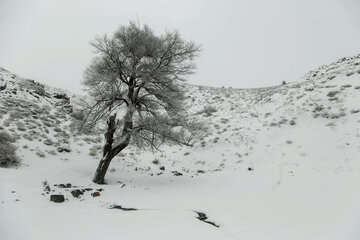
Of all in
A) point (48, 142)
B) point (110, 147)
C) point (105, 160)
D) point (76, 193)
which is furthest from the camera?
point (48, 142)

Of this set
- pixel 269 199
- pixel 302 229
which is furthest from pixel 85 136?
pixel 302 229

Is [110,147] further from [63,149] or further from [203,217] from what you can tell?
[203,217]

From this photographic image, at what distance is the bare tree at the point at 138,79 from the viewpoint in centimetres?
1121

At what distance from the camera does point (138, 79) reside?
1171 centimetres

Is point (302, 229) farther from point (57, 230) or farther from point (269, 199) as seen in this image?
point (57, 230)

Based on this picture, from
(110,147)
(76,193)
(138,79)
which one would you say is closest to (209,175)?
(110,147)

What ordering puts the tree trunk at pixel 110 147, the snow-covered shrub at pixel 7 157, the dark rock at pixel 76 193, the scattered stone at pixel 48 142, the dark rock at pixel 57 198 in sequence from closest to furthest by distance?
the dark rock at pixel 57 198 → the dark rock at pixel 76 193 → the snow-covered shrub at pixel 7 157 → the tree trunk at pixel 110 147 → the scattered stone at pixel 48 142

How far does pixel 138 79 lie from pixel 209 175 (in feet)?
21.0

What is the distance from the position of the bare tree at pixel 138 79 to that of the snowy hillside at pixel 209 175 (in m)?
2.31

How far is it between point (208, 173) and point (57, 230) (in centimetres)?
949

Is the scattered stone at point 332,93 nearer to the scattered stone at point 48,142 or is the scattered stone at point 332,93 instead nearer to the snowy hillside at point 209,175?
the snowy hillside at point 209,175

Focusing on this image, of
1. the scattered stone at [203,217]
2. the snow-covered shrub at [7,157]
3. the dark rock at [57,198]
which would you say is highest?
the snow-covered shrub at [7,157]

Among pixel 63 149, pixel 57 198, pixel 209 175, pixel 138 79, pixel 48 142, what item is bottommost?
pixel 57 198

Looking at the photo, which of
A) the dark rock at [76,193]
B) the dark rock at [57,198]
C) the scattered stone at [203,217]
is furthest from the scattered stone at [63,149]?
the scattered stone at [203,217]
